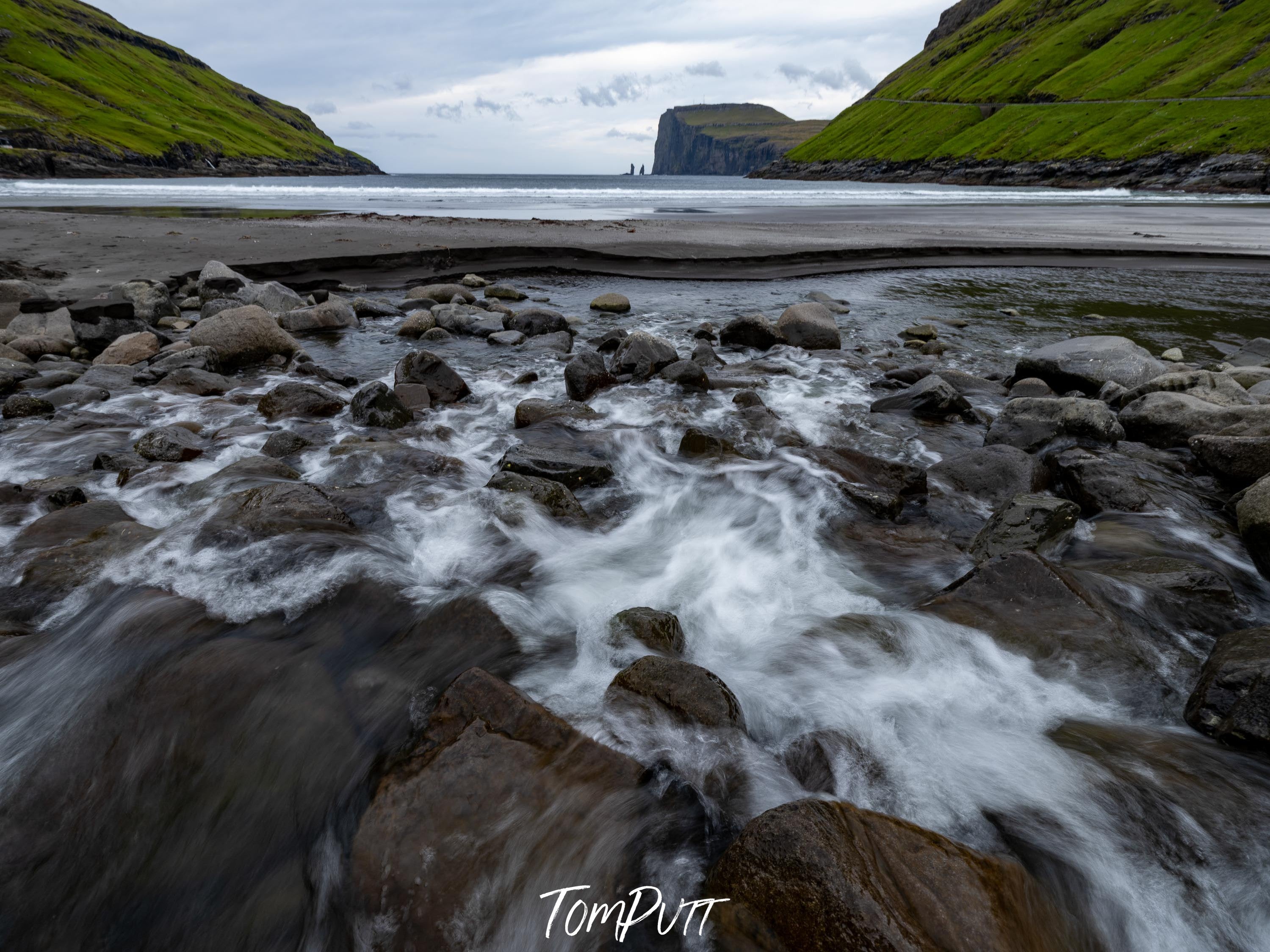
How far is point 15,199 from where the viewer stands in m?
29.2

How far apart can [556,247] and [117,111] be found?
4455 inches

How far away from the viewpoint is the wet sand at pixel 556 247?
42.4 ft

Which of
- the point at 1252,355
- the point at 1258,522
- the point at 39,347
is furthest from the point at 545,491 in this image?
the point at 1252,355

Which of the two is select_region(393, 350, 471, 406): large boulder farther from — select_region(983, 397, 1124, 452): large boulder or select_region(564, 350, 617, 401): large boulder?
select_region(983, 397, 1124, 452): large boulder

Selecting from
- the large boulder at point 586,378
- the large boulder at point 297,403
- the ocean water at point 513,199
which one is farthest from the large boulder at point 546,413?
the ocean water at point 513,199

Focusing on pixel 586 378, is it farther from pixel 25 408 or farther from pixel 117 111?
pixel 117 111

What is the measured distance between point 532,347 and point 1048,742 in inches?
319

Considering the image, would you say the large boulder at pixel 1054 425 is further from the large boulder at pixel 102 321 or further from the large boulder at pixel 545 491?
the large boulder at pixel 102 321

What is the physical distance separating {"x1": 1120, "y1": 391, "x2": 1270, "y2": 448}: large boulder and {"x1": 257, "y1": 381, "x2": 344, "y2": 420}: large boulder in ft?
27.2

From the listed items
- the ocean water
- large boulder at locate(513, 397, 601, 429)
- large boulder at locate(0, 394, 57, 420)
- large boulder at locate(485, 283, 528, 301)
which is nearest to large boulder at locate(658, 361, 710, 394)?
large boulder at locate(513, 397, 601, 429)

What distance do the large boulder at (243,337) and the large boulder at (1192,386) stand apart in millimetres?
10516

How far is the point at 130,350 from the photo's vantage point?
7945mm

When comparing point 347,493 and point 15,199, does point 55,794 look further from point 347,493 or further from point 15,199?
point 15,199

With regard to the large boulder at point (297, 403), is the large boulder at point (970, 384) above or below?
below
